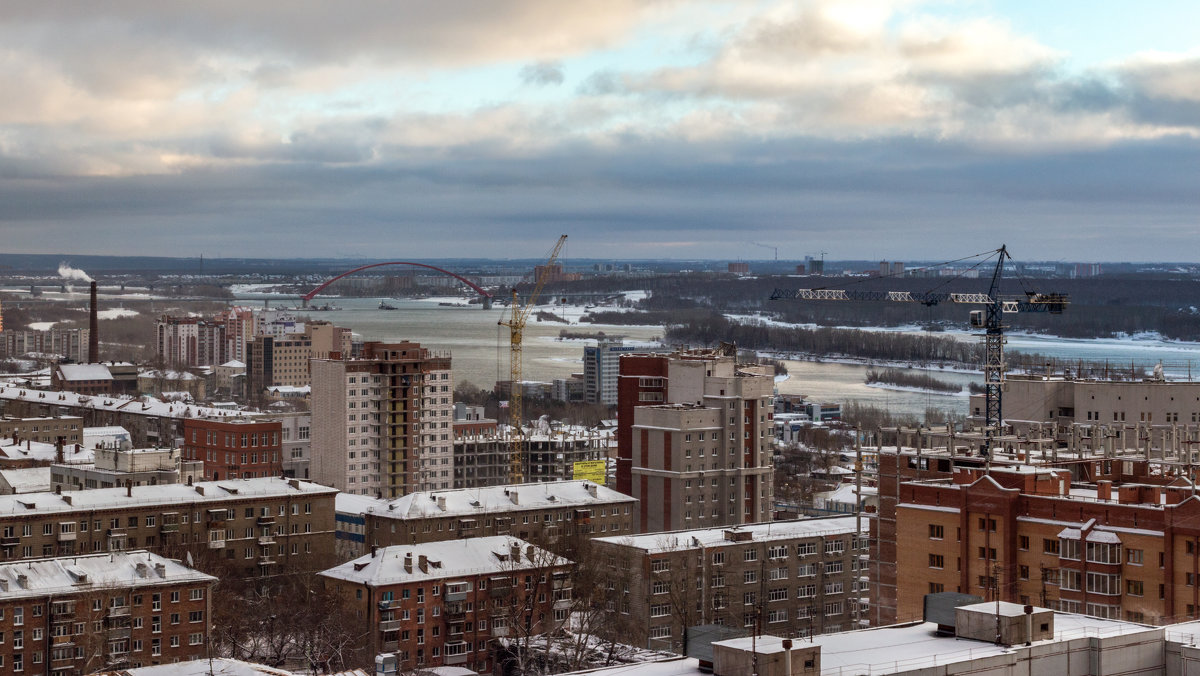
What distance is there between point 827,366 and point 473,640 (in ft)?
178

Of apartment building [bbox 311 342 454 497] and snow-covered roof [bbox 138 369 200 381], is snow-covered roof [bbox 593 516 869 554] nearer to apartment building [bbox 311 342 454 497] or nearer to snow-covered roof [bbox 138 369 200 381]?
apartment building [bbox 311 342 454 497]

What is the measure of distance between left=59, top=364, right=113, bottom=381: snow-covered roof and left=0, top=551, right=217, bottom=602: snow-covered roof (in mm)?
35196

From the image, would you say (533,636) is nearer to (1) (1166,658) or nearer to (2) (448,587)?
(2) (448,587)

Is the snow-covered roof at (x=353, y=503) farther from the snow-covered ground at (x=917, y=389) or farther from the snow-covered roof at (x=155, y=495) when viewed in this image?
the snow-covered ground at (x=917, y=389)

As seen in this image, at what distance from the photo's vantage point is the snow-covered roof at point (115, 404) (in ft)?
111

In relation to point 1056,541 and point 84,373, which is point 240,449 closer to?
point 1056,541

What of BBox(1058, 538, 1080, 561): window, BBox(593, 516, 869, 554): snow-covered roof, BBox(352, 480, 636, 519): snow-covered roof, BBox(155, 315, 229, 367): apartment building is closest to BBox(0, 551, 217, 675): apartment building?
BBox(593, 516, 869, 554): snow-covered roof

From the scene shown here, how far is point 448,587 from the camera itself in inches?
615

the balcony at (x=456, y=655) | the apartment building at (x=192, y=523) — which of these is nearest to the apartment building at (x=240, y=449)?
the apartment building at (x=192, y=523)

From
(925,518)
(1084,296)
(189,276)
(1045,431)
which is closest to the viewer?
(925,518)

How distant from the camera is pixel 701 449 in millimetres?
22938

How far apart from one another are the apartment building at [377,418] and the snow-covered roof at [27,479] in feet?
14.6

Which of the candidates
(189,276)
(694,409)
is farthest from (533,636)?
(189,276)

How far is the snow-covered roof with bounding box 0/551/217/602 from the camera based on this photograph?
1366cm
